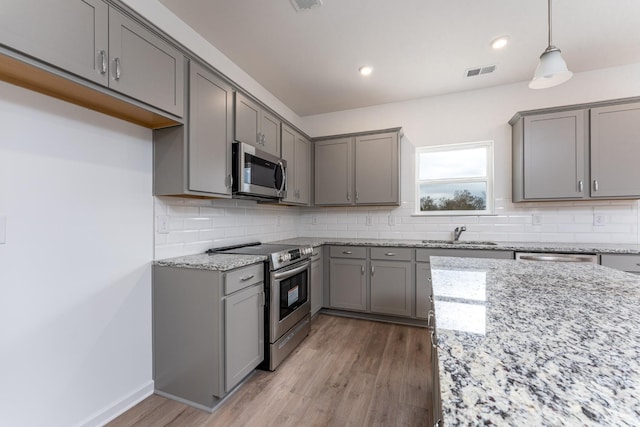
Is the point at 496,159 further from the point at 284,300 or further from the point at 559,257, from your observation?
the point at 284,300

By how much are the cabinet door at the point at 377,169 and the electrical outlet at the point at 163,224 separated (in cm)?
225

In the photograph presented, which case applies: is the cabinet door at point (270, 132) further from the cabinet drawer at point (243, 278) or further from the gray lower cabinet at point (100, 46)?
the cabinet drawer at point (243, 278)

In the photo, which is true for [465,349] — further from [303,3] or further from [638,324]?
[303,3]

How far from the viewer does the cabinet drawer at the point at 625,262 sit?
2385 mm

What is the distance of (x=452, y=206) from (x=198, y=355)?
3.21 meters

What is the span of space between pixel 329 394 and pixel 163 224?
173 centimetres

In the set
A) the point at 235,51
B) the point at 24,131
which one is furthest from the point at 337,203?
the point at 24,131

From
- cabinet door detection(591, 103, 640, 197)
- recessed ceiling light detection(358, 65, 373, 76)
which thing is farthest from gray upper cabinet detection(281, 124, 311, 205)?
cabinet door detection(591, 103, 640, 197)

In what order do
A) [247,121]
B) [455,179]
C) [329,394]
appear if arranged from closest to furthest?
[329,394] < [247,121] < [455,179]

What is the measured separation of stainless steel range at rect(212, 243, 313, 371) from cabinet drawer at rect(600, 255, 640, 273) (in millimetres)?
2731

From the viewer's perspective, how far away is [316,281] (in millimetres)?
3223

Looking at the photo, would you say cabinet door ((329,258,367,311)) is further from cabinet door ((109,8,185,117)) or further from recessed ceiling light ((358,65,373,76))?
cabinet door ((109,8,185,117))

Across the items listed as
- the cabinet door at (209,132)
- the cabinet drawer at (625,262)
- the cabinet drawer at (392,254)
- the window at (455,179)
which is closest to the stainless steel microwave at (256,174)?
the cabinet door at (209,132)

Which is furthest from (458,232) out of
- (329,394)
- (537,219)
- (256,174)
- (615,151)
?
(256,174)
